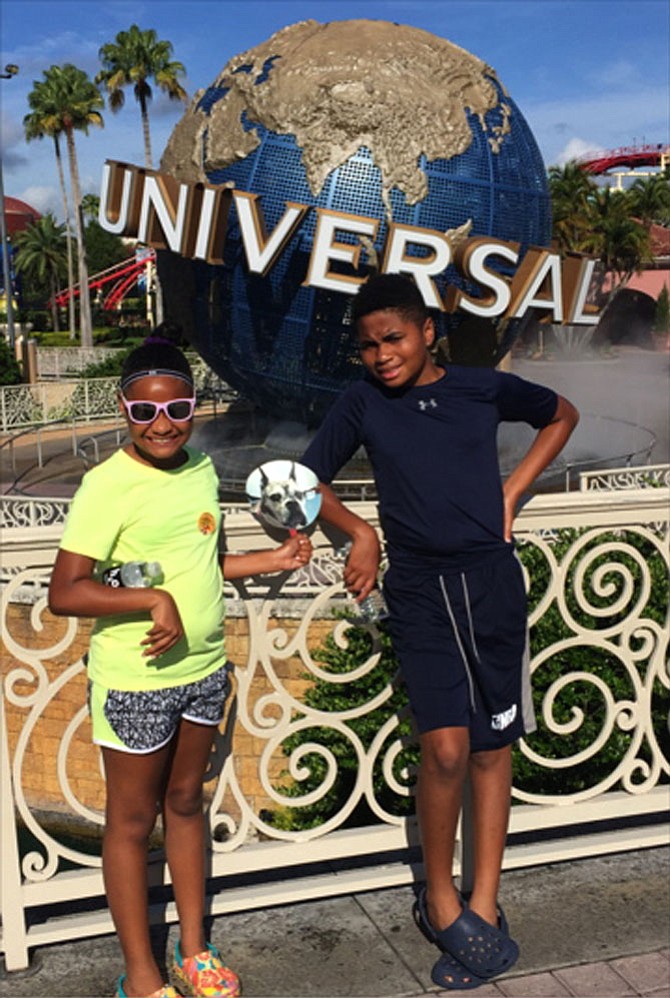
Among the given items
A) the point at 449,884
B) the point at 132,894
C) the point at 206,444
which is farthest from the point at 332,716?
the point at 206,444

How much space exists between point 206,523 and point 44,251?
208ft

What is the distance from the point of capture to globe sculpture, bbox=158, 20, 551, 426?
34.3ft

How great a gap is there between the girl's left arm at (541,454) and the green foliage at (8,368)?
2419cm

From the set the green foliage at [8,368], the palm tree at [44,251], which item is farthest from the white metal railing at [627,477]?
the palm tree at [44,251]

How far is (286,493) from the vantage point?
2.33 m

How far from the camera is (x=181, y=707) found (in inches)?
86.7

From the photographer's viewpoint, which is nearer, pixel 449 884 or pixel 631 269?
pixel 449 884

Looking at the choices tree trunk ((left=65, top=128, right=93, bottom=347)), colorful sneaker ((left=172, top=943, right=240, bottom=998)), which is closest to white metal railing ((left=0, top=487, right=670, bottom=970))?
colorful sneaker ((left=172, top=943, right=240, bottom=998))

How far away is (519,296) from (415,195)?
1.61m

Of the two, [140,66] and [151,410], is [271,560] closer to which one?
[151,410]

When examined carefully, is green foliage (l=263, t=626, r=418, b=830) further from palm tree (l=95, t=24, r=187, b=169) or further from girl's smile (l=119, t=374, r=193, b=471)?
palm tree (l=95, t=24, r=187, b=169)

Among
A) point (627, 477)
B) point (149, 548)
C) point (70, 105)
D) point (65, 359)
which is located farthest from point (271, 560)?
point (70, 105)

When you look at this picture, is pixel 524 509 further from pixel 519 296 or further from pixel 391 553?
pixel 519 296

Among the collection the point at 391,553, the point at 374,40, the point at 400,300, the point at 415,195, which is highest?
the point at 374,40
